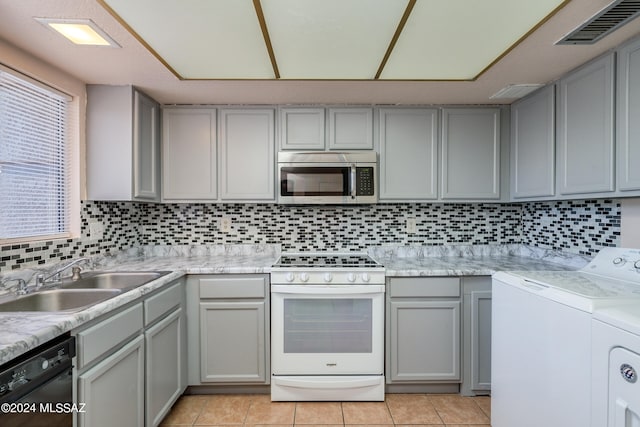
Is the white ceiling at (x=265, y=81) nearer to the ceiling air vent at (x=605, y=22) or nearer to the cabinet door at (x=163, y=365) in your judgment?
the ceiling air vent at (x=605, y=22)

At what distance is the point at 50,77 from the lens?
6.07 feet

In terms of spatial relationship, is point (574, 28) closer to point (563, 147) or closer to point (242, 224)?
point (563, 147)

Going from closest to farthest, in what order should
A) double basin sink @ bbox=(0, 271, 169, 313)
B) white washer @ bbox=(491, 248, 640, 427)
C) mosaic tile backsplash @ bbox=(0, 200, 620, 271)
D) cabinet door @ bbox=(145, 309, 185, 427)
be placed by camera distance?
white washer @ bbox=(491, 248, 640, 427) < double basin sink @ bbox=(0, 271, 169, 313) < cabinet door @ bbox=(145, 309, 185, 427) < mosaic tile backsplash @ bbox=(0, 200, 620, 271)

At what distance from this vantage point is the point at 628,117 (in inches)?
62.4

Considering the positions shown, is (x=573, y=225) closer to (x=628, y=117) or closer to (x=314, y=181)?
(x=628, y=117)

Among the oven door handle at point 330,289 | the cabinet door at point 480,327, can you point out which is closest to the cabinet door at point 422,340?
the cabinet door at point 480,327

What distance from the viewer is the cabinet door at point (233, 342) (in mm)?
2160

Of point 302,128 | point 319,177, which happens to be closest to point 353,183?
point 319,177

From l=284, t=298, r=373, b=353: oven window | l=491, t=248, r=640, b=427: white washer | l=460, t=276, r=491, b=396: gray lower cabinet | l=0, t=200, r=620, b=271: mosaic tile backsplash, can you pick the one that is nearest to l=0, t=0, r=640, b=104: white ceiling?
l=0, t=200, r=620, b=271: mosaic tile backsplash

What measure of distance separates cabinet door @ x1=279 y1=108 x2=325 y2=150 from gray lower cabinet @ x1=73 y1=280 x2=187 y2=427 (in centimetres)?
133

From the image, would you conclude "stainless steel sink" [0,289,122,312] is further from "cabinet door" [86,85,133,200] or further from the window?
"cabinet door" [86,85,133,200]

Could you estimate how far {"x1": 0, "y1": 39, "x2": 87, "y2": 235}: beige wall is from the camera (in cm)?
161

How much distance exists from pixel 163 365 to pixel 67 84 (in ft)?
6.13

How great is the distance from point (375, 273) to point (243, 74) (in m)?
1.57
